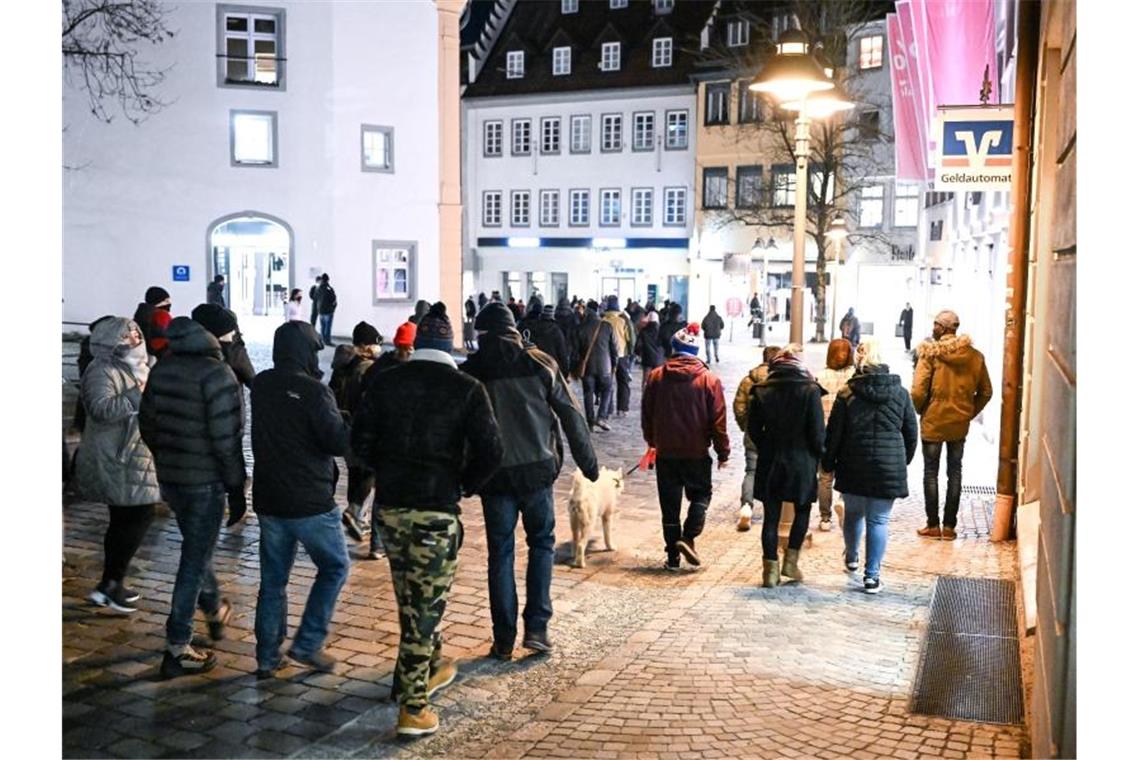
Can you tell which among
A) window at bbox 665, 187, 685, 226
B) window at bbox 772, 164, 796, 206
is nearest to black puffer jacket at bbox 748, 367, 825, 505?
window at bbox 772, 164, 796, 206

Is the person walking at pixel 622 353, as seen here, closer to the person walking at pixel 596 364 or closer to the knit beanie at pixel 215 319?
the person walking at pixel 596 364

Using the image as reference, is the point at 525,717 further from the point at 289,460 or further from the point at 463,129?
the point at 463,129

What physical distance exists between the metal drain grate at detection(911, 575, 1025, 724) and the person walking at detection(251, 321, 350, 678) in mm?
3158

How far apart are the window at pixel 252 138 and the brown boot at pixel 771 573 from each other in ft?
80.9

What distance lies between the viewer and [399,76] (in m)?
31.7

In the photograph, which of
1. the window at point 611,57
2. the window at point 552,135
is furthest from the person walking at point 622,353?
the window at point 611,57

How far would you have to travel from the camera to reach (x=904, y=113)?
2067 cm

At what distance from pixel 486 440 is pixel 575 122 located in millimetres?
51341

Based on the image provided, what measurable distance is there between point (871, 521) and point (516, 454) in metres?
3.12

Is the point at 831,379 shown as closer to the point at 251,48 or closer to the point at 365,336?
the point at 365,336

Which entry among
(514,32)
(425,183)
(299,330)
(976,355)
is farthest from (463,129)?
(299,330)

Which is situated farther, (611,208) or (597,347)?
(611,208)

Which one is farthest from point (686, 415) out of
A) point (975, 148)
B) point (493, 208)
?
point (493, 208)

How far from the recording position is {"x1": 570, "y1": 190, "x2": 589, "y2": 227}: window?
55812 millimetres
